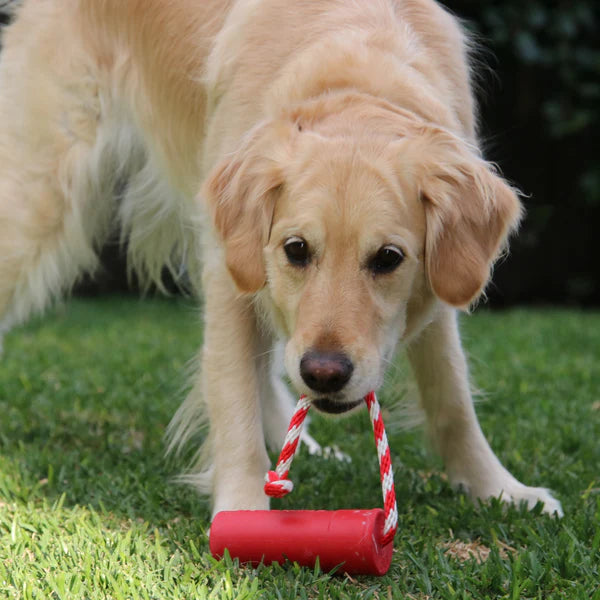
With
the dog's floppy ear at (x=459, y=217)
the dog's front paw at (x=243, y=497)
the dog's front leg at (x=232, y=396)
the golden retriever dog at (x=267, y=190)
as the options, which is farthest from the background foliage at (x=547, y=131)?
the dog's front paw at (x=243, y=497)

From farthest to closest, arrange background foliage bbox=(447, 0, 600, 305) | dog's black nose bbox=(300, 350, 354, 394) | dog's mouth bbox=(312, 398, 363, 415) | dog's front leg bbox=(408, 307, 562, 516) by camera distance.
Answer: background foliage bbox=(447, 0, 600, 305), dog's front leg bbox=(408, 307, 562, 516), dog's mouth bbox=(312, 398, 363, 415), dog's black nose bbox=(300, 350, 354, 394)

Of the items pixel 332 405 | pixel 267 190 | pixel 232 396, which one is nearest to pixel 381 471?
pixel 332 405

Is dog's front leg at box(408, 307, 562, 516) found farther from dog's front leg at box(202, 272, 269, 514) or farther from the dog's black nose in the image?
the dog's black nose

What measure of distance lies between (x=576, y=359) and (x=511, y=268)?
3.89 meters

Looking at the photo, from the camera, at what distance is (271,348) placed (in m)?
3.44

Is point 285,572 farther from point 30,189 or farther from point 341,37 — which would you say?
point 30,189

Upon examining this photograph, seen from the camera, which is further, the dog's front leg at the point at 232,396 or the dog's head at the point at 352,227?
the dog's front leg at the point at 232,396

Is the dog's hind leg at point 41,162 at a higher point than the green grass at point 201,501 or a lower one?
higher

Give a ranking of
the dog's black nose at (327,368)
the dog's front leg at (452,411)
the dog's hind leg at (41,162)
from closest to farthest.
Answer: the dog's black nose at (327,368) < the dog's front leg at (452,411) < the dog's hind leg at (41,162)

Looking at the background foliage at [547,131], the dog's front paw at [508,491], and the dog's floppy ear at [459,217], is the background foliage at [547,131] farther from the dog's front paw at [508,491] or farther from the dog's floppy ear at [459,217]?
the dog's floppy ear at [459,217]

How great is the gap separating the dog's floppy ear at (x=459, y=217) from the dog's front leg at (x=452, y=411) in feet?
2.18

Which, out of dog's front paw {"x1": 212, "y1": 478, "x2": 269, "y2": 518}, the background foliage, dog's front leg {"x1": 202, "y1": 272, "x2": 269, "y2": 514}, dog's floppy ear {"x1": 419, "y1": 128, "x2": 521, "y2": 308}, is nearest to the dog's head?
dog's floppy ear {"x1": 419, "y1": 128, "x2": 521, "y2": 308}

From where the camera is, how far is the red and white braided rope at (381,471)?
275cm

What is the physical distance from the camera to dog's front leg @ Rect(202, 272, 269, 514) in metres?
3.18
